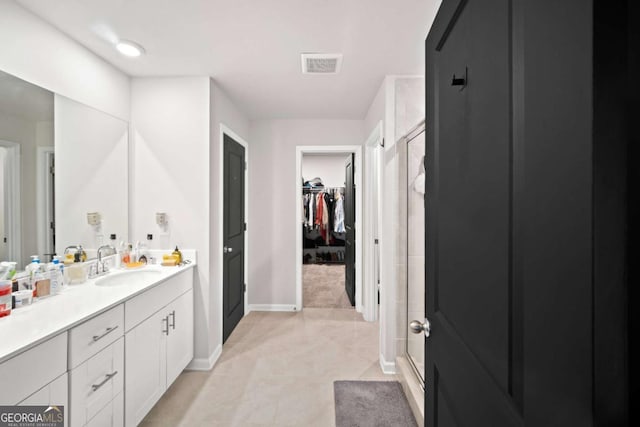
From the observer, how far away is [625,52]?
0.34 metres

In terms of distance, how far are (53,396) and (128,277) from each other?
109 centimetres

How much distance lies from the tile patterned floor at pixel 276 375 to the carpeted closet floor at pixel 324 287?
1.95ft

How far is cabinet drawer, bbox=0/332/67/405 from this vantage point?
107 cm

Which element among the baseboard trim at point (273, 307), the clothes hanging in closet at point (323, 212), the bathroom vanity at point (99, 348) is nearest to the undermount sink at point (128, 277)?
the bathroom vanity at point (99, 348)

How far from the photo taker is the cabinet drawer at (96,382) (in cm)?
137

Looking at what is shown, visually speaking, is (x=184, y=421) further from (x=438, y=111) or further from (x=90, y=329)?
(x=438, y=111)

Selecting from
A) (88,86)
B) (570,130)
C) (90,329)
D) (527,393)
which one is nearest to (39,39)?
(88,86)

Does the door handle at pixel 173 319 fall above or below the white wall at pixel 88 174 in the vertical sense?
below

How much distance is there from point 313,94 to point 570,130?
2848mm

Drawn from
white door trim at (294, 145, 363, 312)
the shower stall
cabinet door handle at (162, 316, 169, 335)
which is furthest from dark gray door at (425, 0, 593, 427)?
white door trim at (294, 145, 363, 312)

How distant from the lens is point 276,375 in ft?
8.09

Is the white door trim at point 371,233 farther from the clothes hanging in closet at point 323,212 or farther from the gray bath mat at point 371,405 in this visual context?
the clothes hanging in closet at point 323,212

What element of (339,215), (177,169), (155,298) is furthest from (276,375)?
(339,215)

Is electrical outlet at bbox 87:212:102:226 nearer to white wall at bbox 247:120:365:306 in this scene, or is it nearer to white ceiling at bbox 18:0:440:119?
white ceiling at bbox 18:0:440:119
